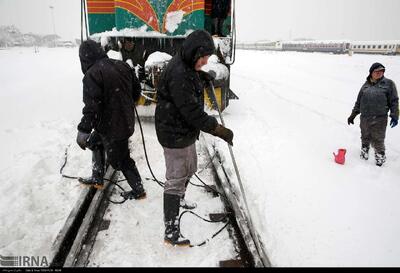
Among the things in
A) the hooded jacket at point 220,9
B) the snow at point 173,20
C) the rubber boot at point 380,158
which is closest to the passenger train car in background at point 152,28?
the snow at point 173,20

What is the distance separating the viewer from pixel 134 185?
140 inches

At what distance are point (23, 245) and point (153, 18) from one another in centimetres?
437

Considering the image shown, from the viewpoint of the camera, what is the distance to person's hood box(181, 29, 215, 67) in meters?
2.40

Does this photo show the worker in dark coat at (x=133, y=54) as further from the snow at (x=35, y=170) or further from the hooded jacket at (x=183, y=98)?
the hooded jacket at (x=183, y=98)

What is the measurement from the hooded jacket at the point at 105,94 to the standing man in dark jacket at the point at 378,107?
3733 mm

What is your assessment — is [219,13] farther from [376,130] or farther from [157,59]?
[376,130]

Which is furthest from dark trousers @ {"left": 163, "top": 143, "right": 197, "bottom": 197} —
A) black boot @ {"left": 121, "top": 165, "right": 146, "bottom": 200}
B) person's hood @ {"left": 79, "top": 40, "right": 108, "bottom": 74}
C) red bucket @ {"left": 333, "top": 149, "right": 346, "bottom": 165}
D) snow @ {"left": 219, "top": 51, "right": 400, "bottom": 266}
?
red bucket @ {"left": 333, "top": 149, "right": 346, "bottom": 165}

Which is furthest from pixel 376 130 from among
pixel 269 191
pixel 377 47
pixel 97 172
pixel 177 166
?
pixel 377 47

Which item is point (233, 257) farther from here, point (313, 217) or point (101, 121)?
point (101, 121)

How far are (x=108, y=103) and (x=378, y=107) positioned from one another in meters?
4.05

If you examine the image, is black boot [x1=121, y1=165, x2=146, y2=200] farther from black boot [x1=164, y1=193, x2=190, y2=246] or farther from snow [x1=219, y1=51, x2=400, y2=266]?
snow [x1=219, y1=51, x2=400, y2=266]

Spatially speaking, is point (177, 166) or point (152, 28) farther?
point (152, 28)

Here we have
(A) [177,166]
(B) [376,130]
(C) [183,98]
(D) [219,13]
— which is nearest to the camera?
(C) [183,98]

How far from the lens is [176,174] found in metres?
2.76
